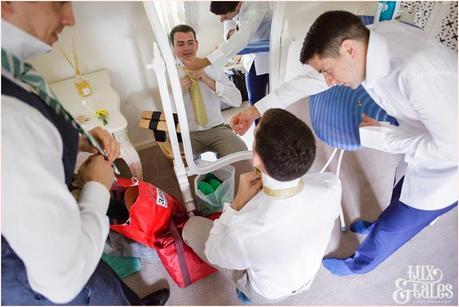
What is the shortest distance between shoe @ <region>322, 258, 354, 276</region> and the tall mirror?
0.71 metres

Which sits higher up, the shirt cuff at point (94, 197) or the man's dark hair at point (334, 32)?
the man's dark hair at point (334, 32)

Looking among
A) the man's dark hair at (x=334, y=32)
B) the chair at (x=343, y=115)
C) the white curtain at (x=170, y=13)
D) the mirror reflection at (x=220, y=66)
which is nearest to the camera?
the man's dark hair at (x=334, y=32)

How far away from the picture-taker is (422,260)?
1.64 m

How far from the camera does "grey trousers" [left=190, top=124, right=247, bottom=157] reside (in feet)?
5.17

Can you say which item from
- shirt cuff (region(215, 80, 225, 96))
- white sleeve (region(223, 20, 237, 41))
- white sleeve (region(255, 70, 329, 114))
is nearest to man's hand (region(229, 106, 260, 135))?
white sleeve (region(255, 70, 329, 114))

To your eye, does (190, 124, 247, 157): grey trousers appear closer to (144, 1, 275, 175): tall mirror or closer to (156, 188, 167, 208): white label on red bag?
(144, 1, 275, 175): tall mirror

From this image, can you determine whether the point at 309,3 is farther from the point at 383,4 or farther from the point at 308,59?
the point at 308,59

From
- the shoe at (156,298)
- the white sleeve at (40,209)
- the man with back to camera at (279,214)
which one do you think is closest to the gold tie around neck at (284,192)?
the man with back to camera at (279,214)

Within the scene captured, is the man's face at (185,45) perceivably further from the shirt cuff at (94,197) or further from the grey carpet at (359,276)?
the grey carpet at (359,276)

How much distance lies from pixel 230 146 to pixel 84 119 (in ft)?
2.32

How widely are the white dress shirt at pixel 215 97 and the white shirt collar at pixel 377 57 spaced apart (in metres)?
0.62

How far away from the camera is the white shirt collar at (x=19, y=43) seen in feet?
2.14

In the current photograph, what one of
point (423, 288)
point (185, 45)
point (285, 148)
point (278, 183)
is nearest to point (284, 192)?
point (278, 183)

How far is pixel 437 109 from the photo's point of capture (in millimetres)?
939
